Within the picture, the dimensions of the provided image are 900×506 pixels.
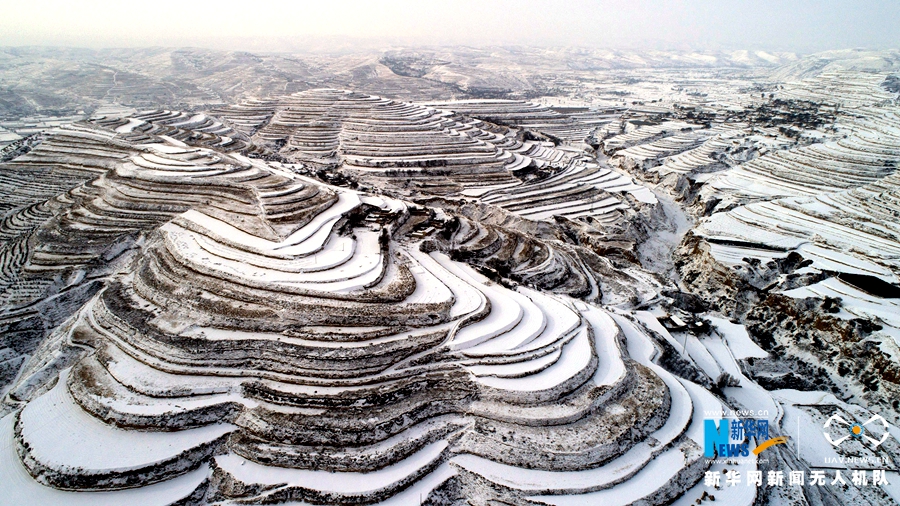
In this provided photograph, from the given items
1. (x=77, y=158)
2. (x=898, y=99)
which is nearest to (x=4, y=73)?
(x=77, y=158)

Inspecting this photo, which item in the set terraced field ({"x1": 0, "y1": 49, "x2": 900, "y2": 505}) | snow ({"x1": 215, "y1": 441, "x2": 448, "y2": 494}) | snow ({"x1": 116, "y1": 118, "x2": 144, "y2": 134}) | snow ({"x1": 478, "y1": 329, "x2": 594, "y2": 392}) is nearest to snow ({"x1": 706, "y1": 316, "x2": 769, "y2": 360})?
terraced field ({"x1": 0, "y1": 49, "x2": 900, "y2": 505})

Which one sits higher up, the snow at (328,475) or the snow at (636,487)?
the snow at (636,487)

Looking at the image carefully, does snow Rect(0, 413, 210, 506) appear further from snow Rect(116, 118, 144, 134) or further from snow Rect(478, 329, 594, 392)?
snow Rect(116, 118, 144, 134)

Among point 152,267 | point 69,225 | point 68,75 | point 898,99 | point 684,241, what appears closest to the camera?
point 152,267

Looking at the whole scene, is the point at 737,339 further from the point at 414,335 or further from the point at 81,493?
the point at 81,493

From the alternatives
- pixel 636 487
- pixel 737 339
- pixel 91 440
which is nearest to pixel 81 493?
pixel 91 440

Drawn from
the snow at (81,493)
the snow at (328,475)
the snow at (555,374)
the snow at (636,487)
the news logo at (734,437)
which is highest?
the snow at (555,374)

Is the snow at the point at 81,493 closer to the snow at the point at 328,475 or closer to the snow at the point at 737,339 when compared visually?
the snow at the point at 328,475

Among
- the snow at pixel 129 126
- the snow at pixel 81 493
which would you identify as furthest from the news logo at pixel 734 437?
the snow at pixel 129 126

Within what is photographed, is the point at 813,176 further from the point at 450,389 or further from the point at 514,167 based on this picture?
the point at 450,389

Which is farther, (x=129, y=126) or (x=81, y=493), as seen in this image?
(x=129, y=126)

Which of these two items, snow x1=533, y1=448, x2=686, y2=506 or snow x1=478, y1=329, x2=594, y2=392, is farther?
snow x1=478, y1=329, x2=594, y2=392
